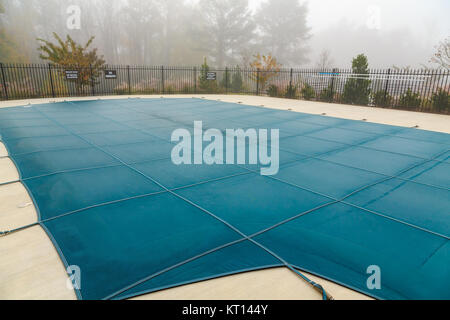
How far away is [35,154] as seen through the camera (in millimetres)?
6199

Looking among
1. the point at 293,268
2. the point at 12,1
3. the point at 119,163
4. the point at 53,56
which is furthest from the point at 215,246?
the point at 12,1

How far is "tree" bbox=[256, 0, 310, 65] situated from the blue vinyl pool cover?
44583 millimetres

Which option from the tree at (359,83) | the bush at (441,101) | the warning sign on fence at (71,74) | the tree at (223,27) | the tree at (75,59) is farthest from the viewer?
the tree at (223,27)

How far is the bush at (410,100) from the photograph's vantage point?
13.6 metres

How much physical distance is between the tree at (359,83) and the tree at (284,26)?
34819 millimetres

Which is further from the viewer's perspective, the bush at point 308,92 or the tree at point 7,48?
the tree at point 7,48

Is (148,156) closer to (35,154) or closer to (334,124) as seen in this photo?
(35,154)

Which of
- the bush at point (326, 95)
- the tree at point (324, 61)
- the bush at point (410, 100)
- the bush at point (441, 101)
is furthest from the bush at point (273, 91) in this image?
the tree at point (324, 61)

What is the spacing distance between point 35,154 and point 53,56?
49.0ft

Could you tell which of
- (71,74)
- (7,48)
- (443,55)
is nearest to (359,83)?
(443,55)

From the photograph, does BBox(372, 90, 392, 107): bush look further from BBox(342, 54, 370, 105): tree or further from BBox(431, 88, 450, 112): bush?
BBox(431, 88, 450, 112): bush

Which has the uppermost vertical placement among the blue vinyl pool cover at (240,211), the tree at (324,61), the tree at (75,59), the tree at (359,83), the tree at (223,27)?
the tree at (223,27)

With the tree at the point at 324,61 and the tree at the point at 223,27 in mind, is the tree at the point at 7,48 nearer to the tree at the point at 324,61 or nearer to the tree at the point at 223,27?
the tree at the point at 223,27

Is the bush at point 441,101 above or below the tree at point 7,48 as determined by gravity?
below
